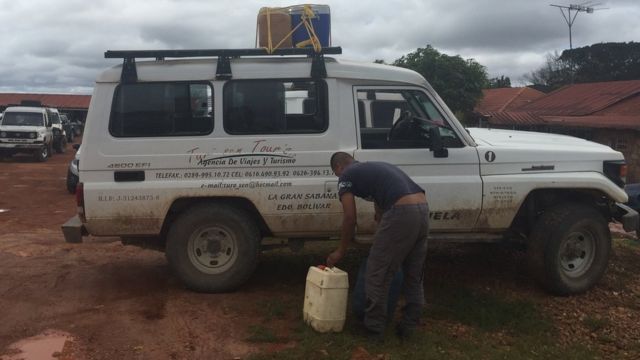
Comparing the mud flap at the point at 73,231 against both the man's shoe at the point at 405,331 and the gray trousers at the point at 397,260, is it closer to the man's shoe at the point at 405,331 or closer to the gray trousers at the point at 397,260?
the gray trousers at the point at 397,260

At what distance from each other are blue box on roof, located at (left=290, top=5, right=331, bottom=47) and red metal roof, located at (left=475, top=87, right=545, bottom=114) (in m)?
25.9

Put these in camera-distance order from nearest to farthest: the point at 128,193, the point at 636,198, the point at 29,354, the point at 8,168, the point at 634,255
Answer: the point at 29,354
the point at 128,193
the point at 634,255
the point at 636,198
the point at 8,168

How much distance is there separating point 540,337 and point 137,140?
12.6 feet

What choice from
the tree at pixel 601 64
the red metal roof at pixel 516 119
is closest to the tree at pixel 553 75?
the tree at pixel 601 64

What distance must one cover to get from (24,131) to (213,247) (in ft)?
63.9

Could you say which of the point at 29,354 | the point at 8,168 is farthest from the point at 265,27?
the point at 8,168

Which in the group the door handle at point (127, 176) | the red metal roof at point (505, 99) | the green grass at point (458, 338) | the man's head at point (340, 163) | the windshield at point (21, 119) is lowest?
the green grass at point (458, 338)

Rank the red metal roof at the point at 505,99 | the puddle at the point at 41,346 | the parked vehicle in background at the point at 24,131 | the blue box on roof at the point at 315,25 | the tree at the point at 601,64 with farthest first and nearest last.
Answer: the tree at the point at 601,64 < the red metal roof at the point at 505,99 < the parked vehicle in background at the point at 24,131 < the blue box on roof at the point at 315,25 < the puddle at the point at 41,346

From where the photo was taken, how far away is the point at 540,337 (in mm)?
5004

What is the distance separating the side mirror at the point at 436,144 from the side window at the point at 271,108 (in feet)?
3.18

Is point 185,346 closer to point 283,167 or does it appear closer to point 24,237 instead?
point 283,167

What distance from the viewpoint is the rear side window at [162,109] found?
18.9 ft

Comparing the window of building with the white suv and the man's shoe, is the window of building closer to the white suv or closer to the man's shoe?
the white suv

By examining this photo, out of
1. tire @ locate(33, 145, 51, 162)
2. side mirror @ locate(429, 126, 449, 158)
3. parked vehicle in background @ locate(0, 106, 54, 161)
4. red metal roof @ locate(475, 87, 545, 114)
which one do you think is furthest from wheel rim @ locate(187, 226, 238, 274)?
red metal roof @ locate(475, 87, 545, 114)
